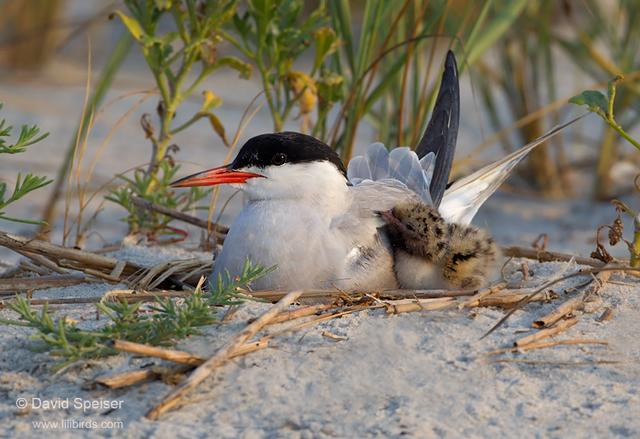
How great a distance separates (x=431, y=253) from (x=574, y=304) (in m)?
0.49

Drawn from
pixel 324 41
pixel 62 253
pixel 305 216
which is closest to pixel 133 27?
pixel 324 41

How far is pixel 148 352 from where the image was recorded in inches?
87.0

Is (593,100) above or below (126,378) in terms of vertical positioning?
above

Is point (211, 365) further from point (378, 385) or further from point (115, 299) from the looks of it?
point (115, 299)

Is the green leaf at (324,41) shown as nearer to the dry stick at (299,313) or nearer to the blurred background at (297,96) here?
the blurred background at (297,96)

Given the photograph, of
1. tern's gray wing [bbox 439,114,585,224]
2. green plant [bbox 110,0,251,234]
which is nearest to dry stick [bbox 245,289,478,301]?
green plant [bbox 110,0,251,234]

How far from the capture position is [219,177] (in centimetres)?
311

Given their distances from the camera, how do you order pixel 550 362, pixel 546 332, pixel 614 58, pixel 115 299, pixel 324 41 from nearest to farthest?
pixel 550 362 < pixel 546 332 < pixel 115 299 < pixel 324 41 < pixel 614 58

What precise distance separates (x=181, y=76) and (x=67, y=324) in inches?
58.7

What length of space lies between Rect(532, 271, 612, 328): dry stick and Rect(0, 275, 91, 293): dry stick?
4.44ft

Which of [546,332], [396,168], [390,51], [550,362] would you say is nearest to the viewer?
[550,362]

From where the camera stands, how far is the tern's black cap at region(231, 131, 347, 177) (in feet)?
10.2

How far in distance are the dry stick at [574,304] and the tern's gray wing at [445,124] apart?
90cm

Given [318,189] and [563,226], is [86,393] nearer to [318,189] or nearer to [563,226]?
[318,189]
